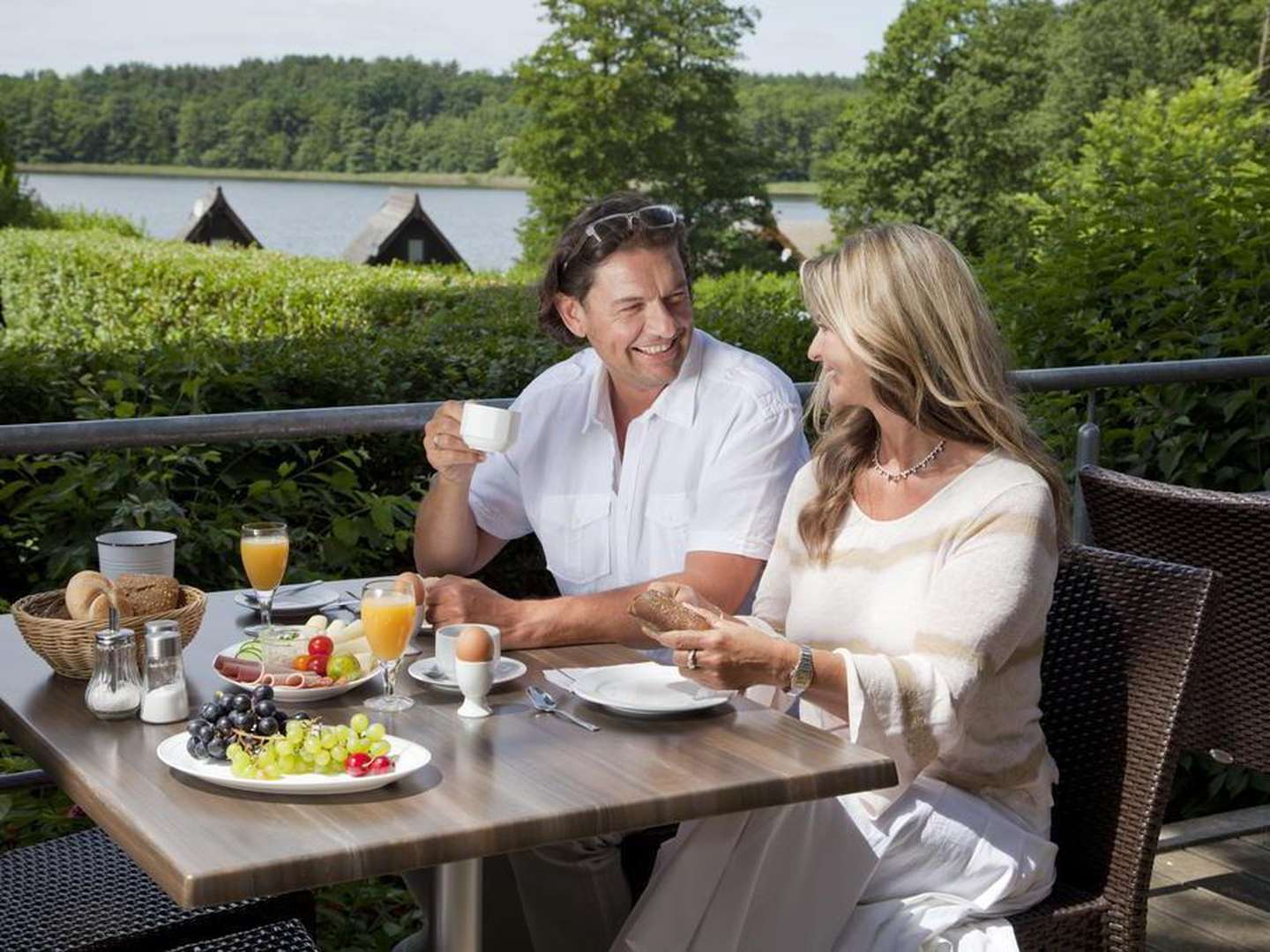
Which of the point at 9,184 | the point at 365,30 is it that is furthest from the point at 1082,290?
the point at 365,30

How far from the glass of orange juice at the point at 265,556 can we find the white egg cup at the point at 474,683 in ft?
1.60

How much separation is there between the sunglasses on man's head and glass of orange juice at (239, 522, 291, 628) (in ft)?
2.35

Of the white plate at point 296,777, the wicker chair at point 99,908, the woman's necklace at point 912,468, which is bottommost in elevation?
the wicker chair at point 99,908

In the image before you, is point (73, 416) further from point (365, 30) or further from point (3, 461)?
point (365, 30)

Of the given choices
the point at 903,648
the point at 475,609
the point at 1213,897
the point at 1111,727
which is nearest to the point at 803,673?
the point at 903,648

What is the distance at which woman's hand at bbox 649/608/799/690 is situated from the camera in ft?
6.41

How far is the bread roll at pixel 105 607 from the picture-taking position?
203cm

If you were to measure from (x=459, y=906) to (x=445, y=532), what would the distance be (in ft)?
3.34

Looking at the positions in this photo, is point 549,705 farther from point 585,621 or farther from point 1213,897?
point 1213,897

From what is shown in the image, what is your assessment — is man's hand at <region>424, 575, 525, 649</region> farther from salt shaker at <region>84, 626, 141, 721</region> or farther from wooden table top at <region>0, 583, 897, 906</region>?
salt shaker at <region>84, 626, 141, 721</region>

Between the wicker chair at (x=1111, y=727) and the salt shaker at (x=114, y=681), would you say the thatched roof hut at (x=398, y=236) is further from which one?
the salt shaker at (x=114, y=681)

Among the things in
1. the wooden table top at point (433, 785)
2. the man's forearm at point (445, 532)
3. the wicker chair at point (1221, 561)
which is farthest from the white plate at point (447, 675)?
the wicker chair at point (1221, 561)

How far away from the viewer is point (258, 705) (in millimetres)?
1766

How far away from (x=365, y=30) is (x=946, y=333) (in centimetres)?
7111
